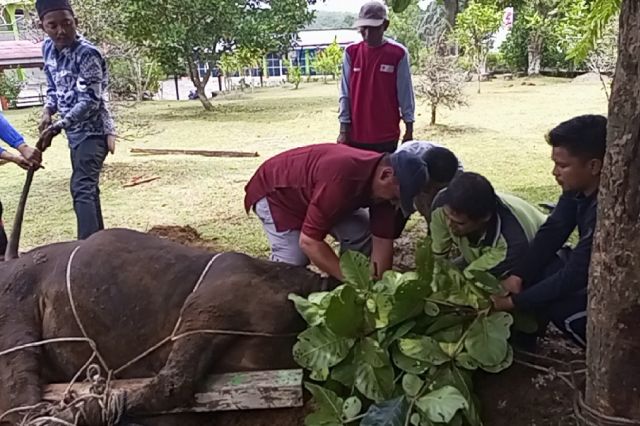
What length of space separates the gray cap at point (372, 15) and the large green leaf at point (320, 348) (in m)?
3.26

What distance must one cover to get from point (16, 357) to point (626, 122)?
8.45ft

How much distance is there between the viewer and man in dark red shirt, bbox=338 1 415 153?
5641 mm

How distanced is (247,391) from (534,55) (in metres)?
26.1

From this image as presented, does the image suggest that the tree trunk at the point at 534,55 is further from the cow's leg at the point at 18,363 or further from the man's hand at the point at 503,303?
the cow's leg at the point at 18,363

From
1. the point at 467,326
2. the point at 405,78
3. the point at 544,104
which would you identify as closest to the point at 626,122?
the point at 467,326

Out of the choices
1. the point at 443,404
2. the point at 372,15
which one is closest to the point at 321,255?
the point at 443,404

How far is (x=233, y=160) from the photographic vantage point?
1188cm

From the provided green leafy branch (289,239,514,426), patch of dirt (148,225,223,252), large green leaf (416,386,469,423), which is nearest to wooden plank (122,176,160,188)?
patch of dirt (148,225,223,252)

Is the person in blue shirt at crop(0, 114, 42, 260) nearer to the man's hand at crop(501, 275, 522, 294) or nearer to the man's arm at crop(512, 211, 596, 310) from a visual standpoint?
the man's hand at crop(501, 275, 522, 294)

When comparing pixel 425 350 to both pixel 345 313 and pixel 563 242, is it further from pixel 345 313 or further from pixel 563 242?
pixel 563 242

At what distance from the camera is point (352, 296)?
8.68 ft

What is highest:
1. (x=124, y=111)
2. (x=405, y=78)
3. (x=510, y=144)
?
(x=405, y=78)

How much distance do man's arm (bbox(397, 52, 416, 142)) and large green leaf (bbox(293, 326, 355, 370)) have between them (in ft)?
10.3

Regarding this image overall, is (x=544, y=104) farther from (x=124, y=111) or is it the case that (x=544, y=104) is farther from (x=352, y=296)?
(x=352, y=296)
